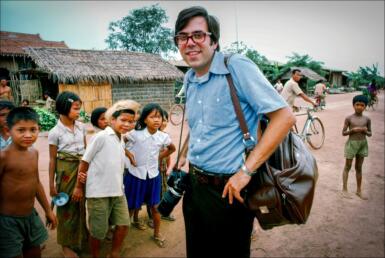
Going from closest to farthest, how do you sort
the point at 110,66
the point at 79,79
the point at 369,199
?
the point at 369,199
the point at 79,79
the point at 110,66

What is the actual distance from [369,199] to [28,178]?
4.83m

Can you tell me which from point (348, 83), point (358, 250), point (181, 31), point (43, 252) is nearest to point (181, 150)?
point (181, 31)

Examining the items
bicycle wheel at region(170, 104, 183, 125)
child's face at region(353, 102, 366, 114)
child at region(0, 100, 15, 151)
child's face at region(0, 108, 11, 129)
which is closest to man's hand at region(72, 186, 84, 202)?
child at region(0, 100, 15, 151)

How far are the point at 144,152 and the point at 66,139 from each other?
84cm

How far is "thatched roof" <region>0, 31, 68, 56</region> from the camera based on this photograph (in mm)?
22656

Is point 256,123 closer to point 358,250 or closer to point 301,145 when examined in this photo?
point 301,145

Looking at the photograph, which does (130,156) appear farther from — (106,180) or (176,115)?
(176,115)

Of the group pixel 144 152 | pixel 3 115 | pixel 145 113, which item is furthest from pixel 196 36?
pixel 3 115

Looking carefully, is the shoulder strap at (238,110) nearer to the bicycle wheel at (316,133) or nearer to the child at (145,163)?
the child at (145,163)

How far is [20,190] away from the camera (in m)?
2.09

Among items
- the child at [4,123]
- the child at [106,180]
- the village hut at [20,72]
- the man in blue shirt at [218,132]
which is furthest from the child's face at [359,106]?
the village hut at [20,72]

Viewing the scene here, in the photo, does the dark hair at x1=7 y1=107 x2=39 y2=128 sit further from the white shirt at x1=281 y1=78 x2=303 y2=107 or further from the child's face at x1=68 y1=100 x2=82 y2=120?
the white shirt at x1=281 y1=78 x2=303 y2=107

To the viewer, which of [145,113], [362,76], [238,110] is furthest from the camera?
[362,76]

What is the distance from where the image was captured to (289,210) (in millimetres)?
1412
